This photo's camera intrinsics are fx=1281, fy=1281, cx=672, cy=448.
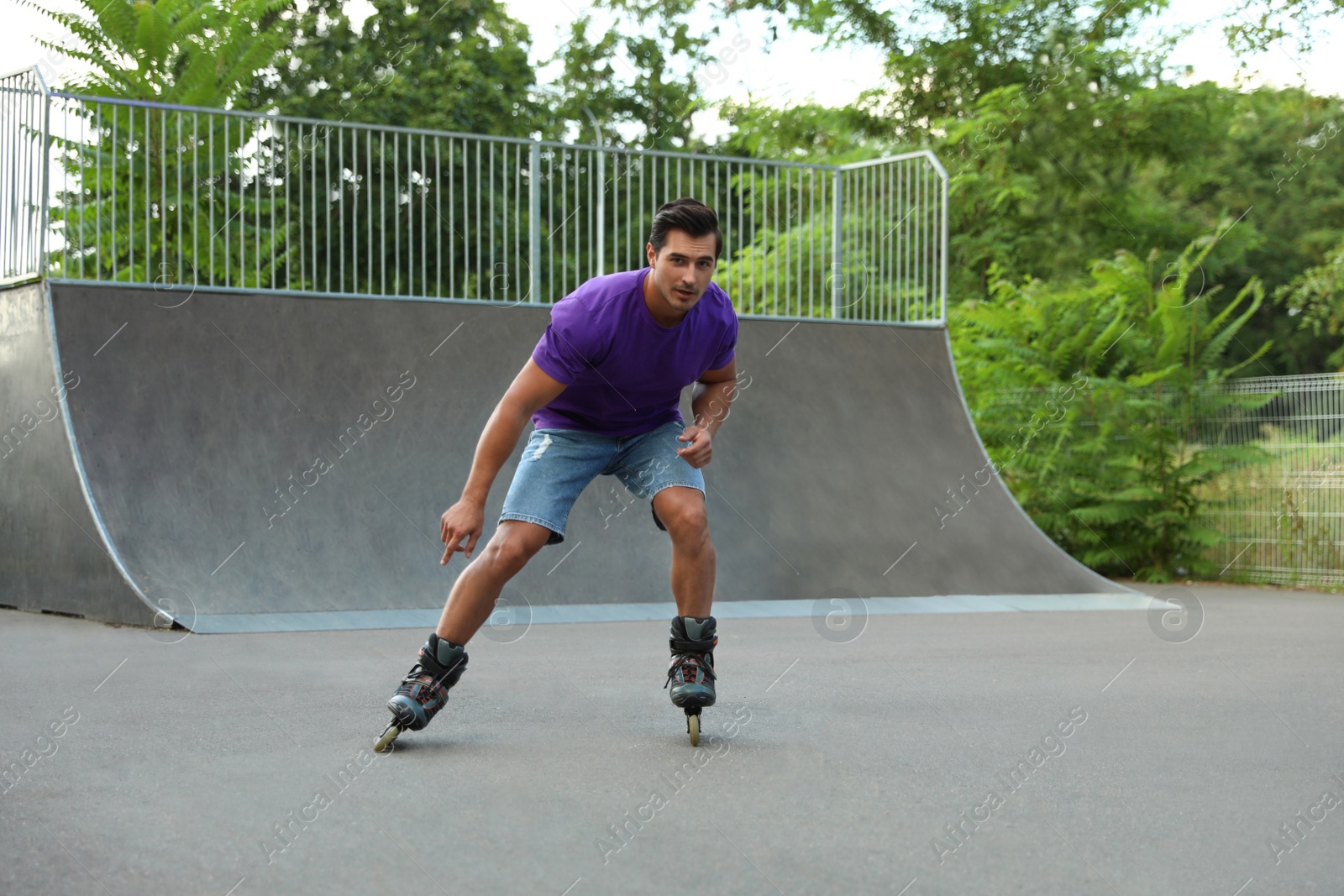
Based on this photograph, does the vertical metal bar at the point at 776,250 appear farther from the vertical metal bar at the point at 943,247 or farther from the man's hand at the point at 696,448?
the man's hand at the point at 696,448

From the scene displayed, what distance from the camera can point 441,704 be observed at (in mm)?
3760

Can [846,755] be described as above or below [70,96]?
below

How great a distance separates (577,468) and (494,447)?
447 mm

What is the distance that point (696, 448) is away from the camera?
153 inches

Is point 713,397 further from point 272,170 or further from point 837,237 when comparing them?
point 837,237

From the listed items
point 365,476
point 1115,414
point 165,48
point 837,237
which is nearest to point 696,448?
point 365,476

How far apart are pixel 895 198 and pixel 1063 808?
28.6 feet

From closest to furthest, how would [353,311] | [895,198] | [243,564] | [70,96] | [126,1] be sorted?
1. [243,564]
2. [70,96]
3. [353,311]
4. [895,198]
5. [126,1]

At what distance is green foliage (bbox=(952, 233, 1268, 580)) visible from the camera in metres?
11.4

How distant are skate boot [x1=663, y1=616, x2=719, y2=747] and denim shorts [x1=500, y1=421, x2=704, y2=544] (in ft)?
1.44

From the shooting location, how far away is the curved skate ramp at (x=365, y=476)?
7.56 metres

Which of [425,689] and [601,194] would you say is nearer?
[425,689]

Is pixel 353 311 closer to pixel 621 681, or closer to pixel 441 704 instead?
pixel 621 681

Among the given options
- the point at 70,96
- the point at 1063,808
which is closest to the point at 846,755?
the point at 1063,808
